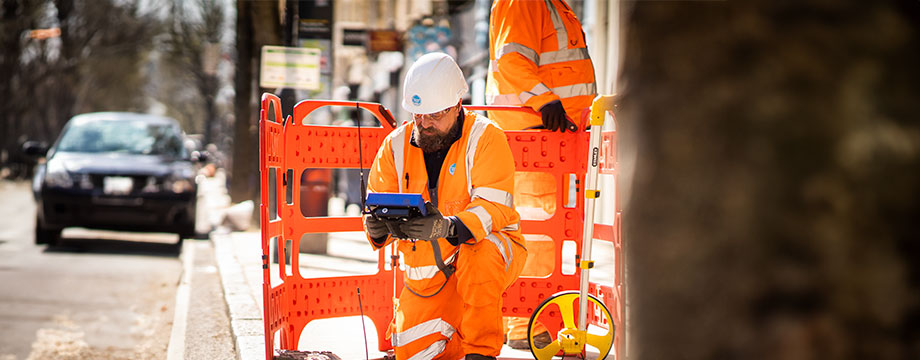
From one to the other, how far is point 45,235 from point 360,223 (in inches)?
316

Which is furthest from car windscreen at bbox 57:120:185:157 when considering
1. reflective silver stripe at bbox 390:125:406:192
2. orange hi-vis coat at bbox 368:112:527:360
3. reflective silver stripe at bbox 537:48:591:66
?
orange hi-vis coat at bbox 368:112:527:360

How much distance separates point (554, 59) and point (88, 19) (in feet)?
137

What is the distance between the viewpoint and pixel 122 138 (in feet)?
40.5

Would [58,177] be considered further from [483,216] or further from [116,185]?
[483,216]

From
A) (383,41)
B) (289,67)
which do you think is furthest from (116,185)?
(383,41)

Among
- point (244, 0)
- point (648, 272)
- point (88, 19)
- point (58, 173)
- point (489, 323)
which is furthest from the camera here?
point (88, 19)

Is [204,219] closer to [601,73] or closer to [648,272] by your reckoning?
[601,73]

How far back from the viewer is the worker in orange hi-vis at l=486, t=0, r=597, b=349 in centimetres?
479

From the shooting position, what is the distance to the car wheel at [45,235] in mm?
11430

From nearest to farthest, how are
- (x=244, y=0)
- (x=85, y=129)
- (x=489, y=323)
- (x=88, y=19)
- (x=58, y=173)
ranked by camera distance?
(x=489, y=323)
(x=58, y=173)
(x=85, y=129)
(x=244, y=0)
(x=88, y=19)

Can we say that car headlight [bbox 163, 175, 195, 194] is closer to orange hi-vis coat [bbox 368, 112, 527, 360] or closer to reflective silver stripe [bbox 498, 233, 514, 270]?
orange hi-vis coat [bbox 368, 112, 527, 360]

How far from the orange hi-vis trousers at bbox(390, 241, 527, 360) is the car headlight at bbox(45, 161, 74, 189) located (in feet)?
27.1

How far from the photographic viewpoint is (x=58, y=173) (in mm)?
11125

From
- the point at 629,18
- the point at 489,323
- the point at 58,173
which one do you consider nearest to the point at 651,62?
the point at 629,18
